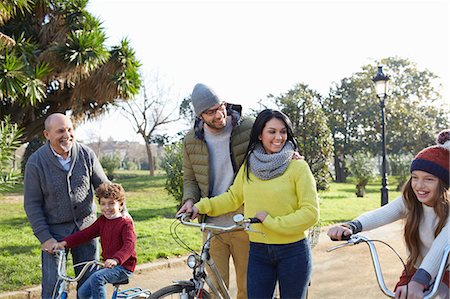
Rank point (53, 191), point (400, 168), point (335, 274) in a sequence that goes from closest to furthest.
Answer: point (53, 191)
point (335, 274)
point (400, 168)

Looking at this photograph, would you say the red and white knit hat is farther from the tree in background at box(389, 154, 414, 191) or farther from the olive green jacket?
the tree in background at box(389, 154, 414, 191)

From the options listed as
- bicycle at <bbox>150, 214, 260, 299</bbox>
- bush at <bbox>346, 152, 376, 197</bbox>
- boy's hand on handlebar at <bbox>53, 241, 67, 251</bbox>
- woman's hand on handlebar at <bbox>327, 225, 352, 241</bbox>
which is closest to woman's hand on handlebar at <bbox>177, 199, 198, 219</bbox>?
bicycle at <bbox>150, 214, 260, 299</bbox>

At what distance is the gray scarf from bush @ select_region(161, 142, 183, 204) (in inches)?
303

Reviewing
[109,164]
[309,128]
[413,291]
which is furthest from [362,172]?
[413,291]

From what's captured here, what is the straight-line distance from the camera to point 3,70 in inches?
376

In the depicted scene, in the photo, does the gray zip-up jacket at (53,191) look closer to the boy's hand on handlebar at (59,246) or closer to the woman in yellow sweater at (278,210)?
the boy's hand on handlebar at (59,246)

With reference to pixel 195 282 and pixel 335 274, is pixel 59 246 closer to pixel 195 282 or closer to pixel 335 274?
pixel 195 282

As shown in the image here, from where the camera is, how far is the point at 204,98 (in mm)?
3264

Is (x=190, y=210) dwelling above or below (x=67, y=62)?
below

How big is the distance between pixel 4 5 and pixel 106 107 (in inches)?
232

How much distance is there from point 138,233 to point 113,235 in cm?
518

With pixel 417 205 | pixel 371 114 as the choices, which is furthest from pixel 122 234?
pixel 371 114

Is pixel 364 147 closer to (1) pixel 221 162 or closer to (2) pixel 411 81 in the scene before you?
(2) pixel 411 81

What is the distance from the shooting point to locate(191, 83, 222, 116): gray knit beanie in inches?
128
